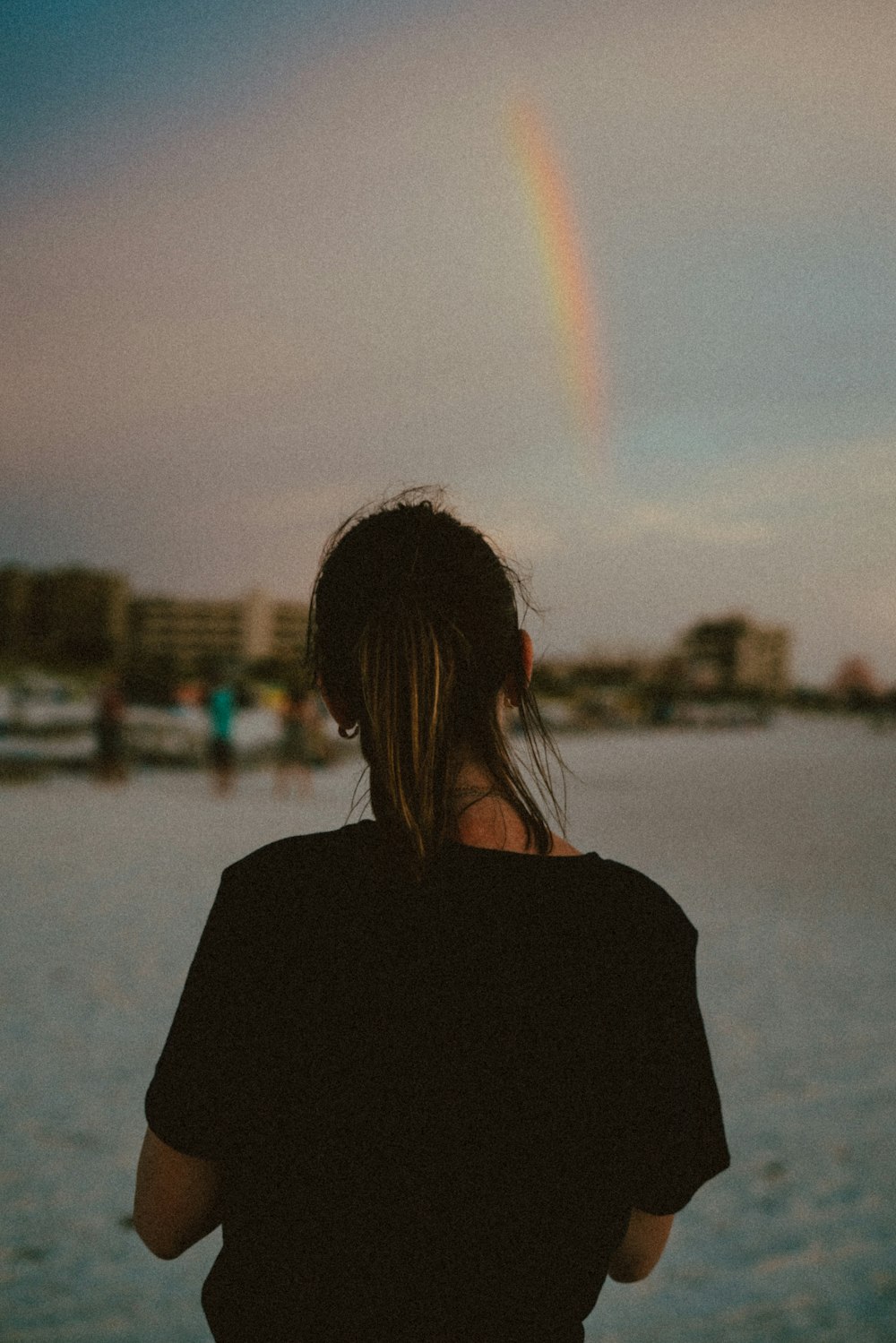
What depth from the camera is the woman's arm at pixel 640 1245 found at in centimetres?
138

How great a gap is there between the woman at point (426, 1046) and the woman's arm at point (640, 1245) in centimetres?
10

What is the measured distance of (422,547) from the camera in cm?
129

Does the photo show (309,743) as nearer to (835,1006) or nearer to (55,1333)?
(835,1006)

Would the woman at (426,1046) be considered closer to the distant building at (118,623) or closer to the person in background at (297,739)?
the distant building at (118,623)

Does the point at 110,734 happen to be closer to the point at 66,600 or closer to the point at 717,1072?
the point at 717,1072

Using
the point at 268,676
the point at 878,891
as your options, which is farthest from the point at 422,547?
the point at 268,676

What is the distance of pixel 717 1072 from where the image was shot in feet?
17.5

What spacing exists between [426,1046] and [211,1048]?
26cm

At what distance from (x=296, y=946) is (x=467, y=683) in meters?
0.37

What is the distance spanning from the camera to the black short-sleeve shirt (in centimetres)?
120

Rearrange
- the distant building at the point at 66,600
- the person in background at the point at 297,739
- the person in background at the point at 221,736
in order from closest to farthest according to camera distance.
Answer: the person in background at the point at 221,736 < the person in background at the point at 297,739 < the distant building at the point at 66,600

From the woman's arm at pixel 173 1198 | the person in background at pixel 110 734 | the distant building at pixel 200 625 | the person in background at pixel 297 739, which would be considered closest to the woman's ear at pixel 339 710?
the woman's arm at pixel 173 1198

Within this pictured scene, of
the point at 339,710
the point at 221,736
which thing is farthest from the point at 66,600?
the point at 339,710

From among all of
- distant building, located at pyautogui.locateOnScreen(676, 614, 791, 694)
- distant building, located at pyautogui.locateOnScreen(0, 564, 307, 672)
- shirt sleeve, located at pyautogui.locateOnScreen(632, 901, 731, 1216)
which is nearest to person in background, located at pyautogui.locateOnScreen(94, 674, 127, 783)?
distant building, located at pyautogui.locateOnScreen(0, 564, 307, 672)
